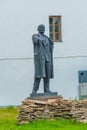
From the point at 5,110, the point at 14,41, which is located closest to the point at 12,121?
the point at 5,110

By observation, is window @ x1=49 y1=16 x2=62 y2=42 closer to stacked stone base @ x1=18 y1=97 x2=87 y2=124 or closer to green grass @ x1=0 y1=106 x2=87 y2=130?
green grass @ x1=0 y1=106 x2=87 y2=130

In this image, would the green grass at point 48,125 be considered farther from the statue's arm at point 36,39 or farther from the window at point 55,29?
the window at point 55,29

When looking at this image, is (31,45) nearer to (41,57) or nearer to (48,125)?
(41,57)

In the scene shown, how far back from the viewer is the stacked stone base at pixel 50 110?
20.1 metres

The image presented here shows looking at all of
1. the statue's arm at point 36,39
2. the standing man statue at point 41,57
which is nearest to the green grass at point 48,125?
the standing man statue at point 41,57

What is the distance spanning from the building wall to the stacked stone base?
31.0 ft

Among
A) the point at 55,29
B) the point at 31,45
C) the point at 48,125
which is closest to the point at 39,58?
the point at 48,125

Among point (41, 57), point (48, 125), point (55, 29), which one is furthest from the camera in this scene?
point (55, 29)

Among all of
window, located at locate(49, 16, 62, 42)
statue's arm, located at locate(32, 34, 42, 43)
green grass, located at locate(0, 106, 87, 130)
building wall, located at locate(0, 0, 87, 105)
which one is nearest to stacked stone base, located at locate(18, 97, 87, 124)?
green grass, located at locate(0, 106, 87, 130)

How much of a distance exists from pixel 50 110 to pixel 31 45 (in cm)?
969

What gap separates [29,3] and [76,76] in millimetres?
3587

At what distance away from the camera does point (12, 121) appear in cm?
2111

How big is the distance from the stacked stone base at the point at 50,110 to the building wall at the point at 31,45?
9447mm

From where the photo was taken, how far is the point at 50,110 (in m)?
20.2
